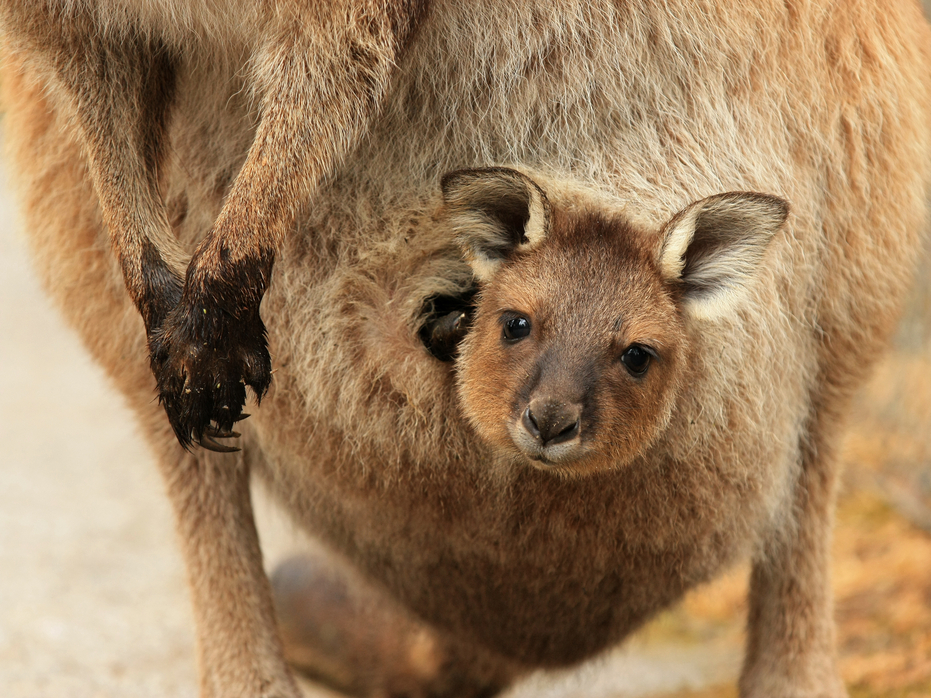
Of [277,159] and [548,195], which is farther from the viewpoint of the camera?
[548,195]

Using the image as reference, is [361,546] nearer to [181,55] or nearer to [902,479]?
[181,55]

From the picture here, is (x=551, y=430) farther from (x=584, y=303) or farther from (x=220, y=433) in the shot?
(x=220, y=433)

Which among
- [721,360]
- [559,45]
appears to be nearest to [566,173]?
[559,45]

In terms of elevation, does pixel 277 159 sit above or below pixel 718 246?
above

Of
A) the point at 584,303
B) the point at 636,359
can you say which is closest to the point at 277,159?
the point at 584,303

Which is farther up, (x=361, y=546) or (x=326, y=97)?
(x=326, y=97)

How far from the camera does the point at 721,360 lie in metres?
2.87

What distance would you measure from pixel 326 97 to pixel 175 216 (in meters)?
0.75

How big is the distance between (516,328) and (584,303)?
16cm

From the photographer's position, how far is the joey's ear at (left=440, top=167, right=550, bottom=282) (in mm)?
2611

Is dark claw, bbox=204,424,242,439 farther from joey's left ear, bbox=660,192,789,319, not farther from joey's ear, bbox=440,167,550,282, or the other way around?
joey's left ear, bbox=660,192,789,319

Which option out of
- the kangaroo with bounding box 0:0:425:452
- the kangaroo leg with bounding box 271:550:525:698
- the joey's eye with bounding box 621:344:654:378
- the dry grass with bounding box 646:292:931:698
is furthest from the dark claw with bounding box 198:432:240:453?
the dry grass with bounding box 646:292:931:698

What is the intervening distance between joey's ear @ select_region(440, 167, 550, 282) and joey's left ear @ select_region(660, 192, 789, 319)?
11.7 inches

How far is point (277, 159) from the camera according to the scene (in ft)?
8.26
